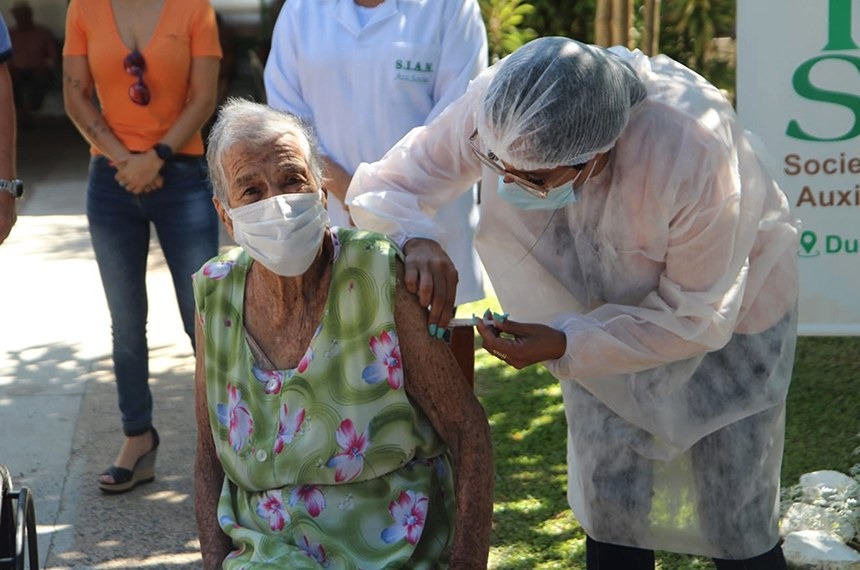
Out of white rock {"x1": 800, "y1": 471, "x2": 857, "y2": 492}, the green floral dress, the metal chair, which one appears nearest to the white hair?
the green floral dress

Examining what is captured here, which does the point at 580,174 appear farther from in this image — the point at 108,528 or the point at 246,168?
the point at 108,528

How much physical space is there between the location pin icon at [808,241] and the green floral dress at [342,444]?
263cm

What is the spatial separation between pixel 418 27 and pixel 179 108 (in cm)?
98

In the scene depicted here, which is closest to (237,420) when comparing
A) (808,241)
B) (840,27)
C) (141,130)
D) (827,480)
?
(141,130)

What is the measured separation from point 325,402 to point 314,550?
0.94ft

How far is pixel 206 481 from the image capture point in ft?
9.04

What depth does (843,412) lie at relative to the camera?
5102mm

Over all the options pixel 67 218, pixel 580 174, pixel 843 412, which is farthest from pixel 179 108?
pixel 67 218

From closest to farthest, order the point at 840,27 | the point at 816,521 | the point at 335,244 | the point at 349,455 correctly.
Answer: the point at 349,455
the point at 335,244
the point at 816,521
the point at 840,27

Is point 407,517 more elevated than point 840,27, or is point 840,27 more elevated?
point 840,27

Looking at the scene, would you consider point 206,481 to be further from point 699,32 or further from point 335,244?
point 699,32

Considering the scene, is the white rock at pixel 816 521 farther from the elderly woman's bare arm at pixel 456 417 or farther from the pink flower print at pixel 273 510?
the pink flower print at pixel 273 510

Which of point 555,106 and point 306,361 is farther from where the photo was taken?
point 306,361

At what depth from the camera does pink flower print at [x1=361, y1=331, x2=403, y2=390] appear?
→ 2.56 meters
